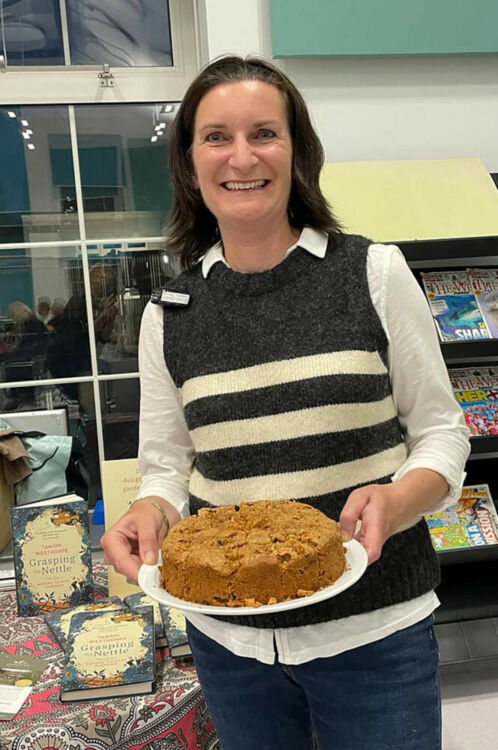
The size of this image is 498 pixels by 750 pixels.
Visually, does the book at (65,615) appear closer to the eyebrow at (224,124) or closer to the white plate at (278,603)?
the white plate at (278,603)

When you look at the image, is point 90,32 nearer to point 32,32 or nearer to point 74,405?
point 32,32

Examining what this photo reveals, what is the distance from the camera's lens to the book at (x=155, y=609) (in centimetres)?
159

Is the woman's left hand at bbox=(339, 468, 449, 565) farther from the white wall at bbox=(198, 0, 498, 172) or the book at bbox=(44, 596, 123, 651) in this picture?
the white wall at bbox=(198, 0, 498, 172)

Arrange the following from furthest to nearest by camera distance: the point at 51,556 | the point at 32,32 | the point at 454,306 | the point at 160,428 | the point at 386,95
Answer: the point at 32,32, the point at 386,95, the point at 454,306, the point at 51,556, the point at 160,428

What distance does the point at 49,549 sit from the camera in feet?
5.85

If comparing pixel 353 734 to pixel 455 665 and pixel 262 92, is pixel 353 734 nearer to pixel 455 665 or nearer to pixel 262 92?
pixel 262 92

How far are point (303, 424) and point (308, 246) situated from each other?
0.31m

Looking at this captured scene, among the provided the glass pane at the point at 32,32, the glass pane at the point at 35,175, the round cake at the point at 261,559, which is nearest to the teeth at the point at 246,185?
the round cake at the point at 261,559

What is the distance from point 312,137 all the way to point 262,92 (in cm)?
15

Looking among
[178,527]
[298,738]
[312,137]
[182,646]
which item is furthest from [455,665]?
[312,137]

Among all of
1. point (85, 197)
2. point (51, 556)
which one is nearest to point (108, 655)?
point (51, 556)

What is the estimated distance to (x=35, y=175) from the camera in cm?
278

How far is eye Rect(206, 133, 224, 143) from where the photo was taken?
115cm

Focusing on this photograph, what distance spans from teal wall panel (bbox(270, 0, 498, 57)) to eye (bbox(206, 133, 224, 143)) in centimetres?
142
